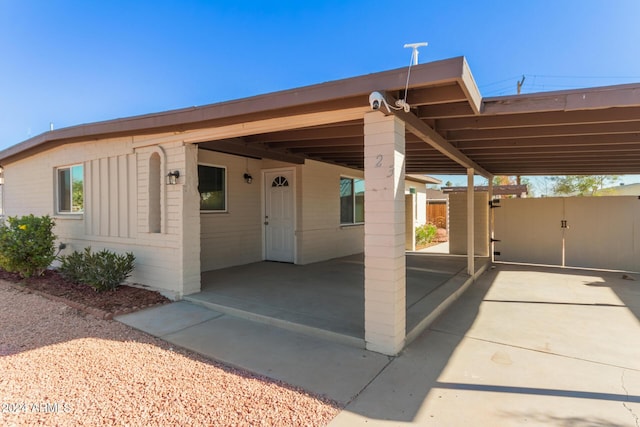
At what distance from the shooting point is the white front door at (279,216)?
26.3ft

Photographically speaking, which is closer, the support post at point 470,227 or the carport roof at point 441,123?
the carport roof at point 441,123

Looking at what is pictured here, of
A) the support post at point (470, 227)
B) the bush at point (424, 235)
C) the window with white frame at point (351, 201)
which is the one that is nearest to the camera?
the support post at point (470, 227)

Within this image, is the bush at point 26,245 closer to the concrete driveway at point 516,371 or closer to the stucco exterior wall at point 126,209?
the stucco exterior wall at point 126,209

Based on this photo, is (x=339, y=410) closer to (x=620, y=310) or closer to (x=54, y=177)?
(x=620, y=310)

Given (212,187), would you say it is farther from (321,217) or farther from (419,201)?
(419,201)

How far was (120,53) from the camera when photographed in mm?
10508

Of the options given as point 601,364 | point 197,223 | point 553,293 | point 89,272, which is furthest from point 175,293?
point 553,293

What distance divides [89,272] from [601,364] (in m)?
6.72

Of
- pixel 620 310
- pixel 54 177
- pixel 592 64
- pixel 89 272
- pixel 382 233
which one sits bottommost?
pixel 620 310

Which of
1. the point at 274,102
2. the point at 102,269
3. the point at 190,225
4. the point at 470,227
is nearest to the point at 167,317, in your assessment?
the point at 190,225

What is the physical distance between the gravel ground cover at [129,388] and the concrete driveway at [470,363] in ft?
0.62

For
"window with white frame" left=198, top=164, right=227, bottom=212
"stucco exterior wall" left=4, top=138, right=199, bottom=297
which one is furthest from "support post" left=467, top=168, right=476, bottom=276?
"stucco exterior wall" left=4, top=138, right=199, bottom=297

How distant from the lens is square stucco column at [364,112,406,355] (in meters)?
3.26

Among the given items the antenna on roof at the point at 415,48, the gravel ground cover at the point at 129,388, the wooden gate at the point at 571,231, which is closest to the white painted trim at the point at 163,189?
the gravel ground cover at the point at 129,388
